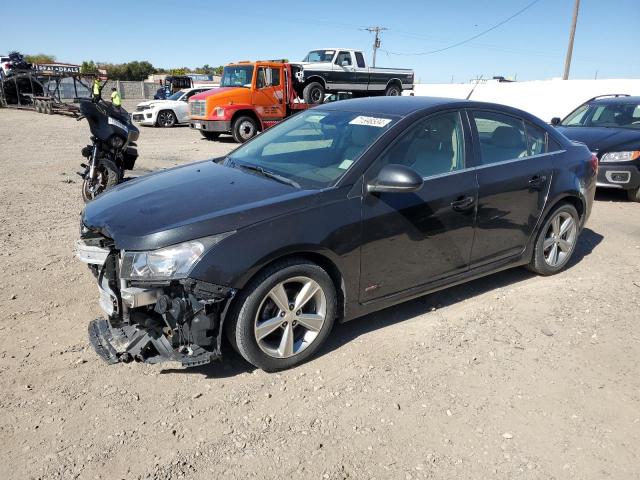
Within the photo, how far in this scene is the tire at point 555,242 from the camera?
4.71 meters

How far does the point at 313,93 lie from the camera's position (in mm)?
18719

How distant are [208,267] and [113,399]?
973 mm

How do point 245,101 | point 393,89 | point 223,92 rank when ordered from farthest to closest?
point 393,89, point 245,101, point 223,92

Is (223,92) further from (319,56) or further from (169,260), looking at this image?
(169,260)

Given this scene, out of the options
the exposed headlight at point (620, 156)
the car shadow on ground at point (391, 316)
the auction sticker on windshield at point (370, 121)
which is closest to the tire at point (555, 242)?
the car shadow on ground at point (391, 316)

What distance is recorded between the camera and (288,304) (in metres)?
3.18

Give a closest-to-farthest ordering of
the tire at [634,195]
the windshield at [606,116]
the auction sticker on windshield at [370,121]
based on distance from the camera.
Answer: the auction sticker on windshield at [370,121] < the tire at [634,195] < the windshield at [606,116]

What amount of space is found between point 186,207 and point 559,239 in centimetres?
358

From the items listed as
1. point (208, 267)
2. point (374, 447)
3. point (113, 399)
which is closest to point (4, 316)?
point (113, 399)

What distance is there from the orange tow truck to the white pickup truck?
1.46m

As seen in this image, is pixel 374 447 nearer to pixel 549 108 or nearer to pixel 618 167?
pixel 618 167

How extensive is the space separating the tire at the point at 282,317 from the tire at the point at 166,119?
1944 centimetres

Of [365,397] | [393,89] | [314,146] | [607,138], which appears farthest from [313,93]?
[365,397]

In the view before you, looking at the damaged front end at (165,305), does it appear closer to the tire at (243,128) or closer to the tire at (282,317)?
the tire at (282,317)
